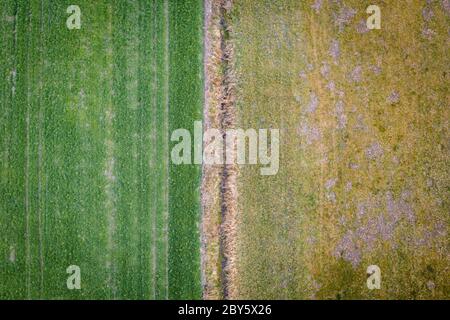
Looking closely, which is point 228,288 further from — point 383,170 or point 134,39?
point 134,39

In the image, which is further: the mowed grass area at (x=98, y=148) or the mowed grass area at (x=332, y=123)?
the mowed grass area at (x=332, y=123)

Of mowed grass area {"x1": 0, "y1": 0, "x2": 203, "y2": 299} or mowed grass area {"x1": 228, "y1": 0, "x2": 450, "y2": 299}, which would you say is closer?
mowed grass area {"x1": 0, "y1": 0, "x2": 203, "y2": 299}

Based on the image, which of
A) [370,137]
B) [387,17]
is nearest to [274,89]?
[370,137]
